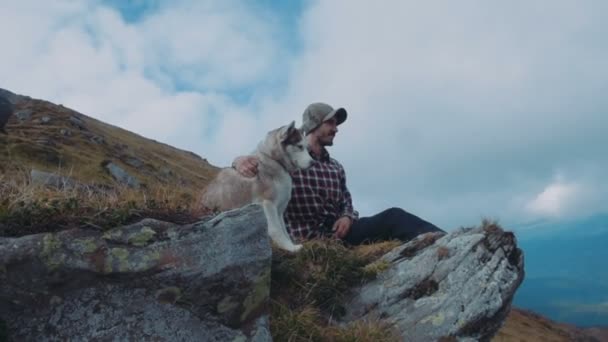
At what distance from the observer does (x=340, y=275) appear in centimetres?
835

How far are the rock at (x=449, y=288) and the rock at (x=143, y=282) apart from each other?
91.0 inches

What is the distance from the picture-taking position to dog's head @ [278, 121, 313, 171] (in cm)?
932

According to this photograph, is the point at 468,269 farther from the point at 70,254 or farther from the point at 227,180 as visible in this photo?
the point at 70,254

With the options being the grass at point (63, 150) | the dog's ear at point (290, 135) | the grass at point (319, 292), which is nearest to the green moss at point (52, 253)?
the grass at point (319, 292)

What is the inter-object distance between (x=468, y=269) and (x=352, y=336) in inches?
92.5

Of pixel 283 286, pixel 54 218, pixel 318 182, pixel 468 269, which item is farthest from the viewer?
pixel 318 182

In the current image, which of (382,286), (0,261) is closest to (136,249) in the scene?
(0,261)

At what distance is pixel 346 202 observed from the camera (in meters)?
11.3

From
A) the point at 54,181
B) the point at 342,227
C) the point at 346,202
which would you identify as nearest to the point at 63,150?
the point at 346,202

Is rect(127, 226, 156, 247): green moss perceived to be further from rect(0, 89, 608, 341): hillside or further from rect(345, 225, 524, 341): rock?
rect(345, 225, 524, 341): rock

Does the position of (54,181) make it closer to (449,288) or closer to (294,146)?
(294,146)

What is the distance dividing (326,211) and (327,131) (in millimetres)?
1543

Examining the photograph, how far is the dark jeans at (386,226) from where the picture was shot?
1039cm

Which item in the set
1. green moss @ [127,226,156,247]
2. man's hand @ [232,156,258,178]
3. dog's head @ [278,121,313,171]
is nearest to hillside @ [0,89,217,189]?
man's hand @ [232,156,258,178]
